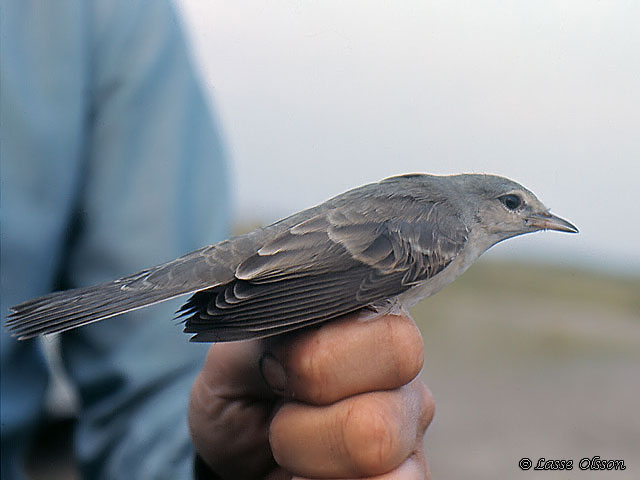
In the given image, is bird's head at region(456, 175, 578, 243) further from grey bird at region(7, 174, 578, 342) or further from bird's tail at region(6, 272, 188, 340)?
bird's tail at region(6, 272, 188, 340)

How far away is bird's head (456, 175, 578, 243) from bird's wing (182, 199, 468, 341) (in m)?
0.40

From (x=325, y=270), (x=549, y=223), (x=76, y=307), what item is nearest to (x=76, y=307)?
(x=76, y=307)

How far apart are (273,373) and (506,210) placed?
4.34ft

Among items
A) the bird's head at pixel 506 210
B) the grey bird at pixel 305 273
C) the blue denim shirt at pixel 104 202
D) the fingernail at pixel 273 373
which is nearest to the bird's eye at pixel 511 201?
the bird's head at pixel 506 210

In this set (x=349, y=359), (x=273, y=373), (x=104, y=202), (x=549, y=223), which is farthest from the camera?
(x=104, y=202)

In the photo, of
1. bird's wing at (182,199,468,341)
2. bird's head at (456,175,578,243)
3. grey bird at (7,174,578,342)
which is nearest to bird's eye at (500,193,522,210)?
bird's head at (456,175,578,243)

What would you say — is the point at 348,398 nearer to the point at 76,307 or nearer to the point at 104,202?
the point at 76,307

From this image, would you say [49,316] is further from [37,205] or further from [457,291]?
[457,291]

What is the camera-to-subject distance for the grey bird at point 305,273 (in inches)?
85.6

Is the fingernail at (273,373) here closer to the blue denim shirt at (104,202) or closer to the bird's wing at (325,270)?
the bird's wing at (325,270)

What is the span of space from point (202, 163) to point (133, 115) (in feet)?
1.42

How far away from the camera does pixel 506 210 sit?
307 centimetres

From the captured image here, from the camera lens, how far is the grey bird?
217cm

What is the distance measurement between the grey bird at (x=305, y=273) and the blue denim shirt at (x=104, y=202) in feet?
3.31
